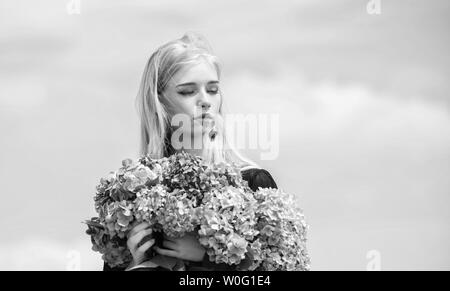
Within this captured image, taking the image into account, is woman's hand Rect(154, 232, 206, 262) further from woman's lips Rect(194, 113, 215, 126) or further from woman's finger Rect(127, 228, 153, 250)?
woman's lips Rect(194, 113, 215, 126)

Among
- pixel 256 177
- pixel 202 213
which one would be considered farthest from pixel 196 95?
pixel 202 213

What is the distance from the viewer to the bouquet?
456 cm

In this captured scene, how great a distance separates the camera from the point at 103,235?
4.91 metres

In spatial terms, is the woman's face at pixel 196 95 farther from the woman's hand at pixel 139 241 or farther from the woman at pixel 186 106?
the woman's hand at pixel 139 241

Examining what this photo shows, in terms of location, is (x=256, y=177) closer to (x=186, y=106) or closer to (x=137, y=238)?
(x=186, y=106)

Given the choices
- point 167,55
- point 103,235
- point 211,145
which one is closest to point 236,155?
point 211,145

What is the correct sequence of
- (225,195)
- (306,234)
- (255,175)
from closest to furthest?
(225,195) < (306,234) < (255,175)

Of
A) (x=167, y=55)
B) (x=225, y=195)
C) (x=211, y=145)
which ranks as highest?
(x=167, y=55)

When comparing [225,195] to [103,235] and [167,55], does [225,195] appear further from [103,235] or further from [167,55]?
[167,55]

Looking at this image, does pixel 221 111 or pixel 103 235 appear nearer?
pixel 103 235

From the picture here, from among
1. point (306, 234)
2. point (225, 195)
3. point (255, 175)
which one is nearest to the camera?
point (225, 195)

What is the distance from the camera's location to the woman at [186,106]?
17.6 feet
